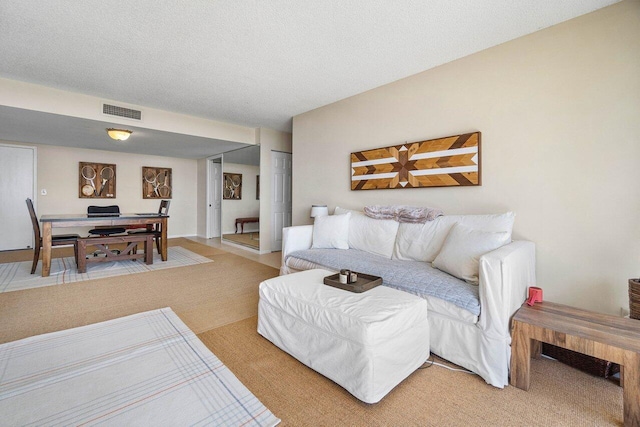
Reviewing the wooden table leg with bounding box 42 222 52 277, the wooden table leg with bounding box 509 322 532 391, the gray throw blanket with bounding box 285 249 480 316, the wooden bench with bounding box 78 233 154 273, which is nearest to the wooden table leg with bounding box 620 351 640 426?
the wooden table leg with bounding box 509 322 532 391

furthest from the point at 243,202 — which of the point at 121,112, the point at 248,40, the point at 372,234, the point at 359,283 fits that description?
the point at 359,283

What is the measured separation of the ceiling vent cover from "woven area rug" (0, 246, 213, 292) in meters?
2.22

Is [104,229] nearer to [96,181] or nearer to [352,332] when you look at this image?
[96,181]

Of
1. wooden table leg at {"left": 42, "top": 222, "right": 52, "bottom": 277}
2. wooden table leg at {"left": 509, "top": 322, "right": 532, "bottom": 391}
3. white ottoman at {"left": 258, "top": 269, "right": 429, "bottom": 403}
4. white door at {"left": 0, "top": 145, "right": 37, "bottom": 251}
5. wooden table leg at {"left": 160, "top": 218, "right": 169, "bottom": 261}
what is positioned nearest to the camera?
white ottoman at {"left": 258, "top": 269, "right": 429, "bottom": 403}

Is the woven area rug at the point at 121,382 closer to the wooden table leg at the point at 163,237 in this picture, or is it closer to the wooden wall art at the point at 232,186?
the wooden table leg at the point at 163,237

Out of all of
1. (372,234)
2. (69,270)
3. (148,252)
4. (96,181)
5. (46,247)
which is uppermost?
(96,181)

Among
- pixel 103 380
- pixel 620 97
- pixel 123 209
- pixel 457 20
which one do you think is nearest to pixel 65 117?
pixel 123 209

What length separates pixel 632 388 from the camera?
4.08ft

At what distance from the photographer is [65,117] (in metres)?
3.66

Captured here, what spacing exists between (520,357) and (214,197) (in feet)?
23.2

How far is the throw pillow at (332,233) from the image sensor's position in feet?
10.3

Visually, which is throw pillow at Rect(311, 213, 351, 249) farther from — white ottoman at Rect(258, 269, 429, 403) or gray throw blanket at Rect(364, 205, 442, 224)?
white ottoman at Rect(258, 269, 429, 403)

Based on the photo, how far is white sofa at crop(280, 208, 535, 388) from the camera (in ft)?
5.23

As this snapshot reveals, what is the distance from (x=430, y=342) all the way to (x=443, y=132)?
1997 millimetres
